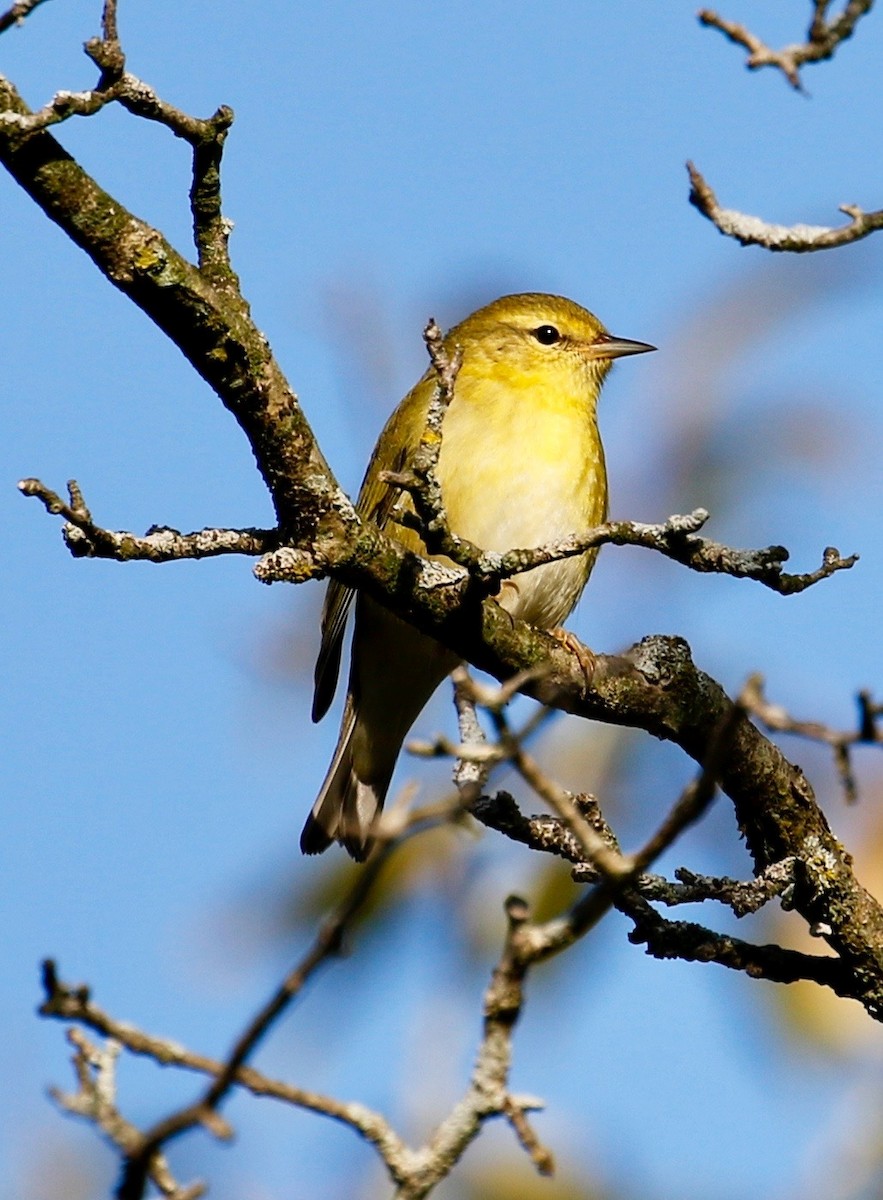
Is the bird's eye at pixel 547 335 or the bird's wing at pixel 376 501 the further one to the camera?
the bird's eye at pixel 547 335

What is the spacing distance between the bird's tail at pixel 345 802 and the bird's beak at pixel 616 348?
1751mm

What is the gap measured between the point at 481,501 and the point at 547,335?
1.28m

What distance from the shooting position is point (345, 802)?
20.5 feet

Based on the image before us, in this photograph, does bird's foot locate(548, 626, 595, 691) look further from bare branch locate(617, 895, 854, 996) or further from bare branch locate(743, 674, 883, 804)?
bare branch locate(743, 674, 883, 804)

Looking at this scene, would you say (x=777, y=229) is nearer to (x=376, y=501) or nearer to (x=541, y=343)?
(x=376, y=501)

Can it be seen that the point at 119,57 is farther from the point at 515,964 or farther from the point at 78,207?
the point at 515,964

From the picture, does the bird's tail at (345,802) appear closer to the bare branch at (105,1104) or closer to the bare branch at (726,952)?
the bare branch at (726,952)

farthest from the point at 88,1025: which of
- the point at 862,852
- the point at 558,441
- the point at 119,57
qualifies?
the point at 558,441

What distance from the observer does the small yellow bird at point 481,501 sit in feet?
19.1

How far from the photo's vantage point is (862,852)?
15.9ft

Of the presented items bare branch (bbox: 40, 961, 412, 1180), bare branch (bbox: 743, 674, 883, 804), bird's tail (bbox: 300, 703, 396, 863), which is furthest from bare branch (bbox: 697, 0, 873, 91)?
bird's tail (bbox: 300, 703, 396, 863)

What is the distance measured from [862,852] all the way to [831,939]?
98 centimetres

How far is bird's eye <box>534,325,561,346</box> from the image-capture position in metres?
6.77

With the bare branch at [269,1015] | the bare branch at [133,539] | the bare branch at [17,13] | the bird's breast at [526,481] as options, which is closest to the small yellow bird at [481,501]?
the bird's breast at [526,481]
